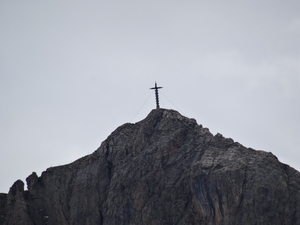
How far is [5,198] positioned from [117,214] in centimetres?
2572

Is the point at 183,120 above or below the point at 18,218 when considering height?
above

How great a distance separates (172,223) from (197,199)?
605cm

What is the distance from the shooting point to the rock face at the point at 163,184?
124 metres

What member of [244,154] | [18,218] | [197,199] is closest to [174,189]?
[197,199]

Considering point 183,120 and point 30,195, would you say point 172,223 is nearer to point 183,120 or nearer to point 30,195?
point 183,120

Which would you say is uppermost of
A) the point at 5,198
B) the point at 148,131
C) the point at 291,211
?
the point at 148,131

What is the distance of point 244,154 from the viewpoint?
5172 inches

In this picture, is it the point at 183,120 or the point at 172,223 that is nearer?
the point at 172,223

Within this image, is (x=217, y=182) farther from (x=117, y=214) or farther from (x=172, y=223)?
(x=117, y=214)

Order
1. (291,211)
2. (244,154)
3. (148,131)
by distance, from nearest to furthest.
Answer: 1. (291,211)
2. (244,154)
3. (148,131)

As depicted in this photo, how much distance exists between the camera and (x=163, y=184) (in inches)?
5172

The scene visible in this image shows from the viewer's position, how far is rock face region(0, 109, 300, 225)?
124375 mm

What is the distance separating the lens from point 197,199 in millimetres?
126500

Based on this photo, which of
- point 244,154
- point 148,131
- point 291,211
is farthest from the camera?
point 148,131
